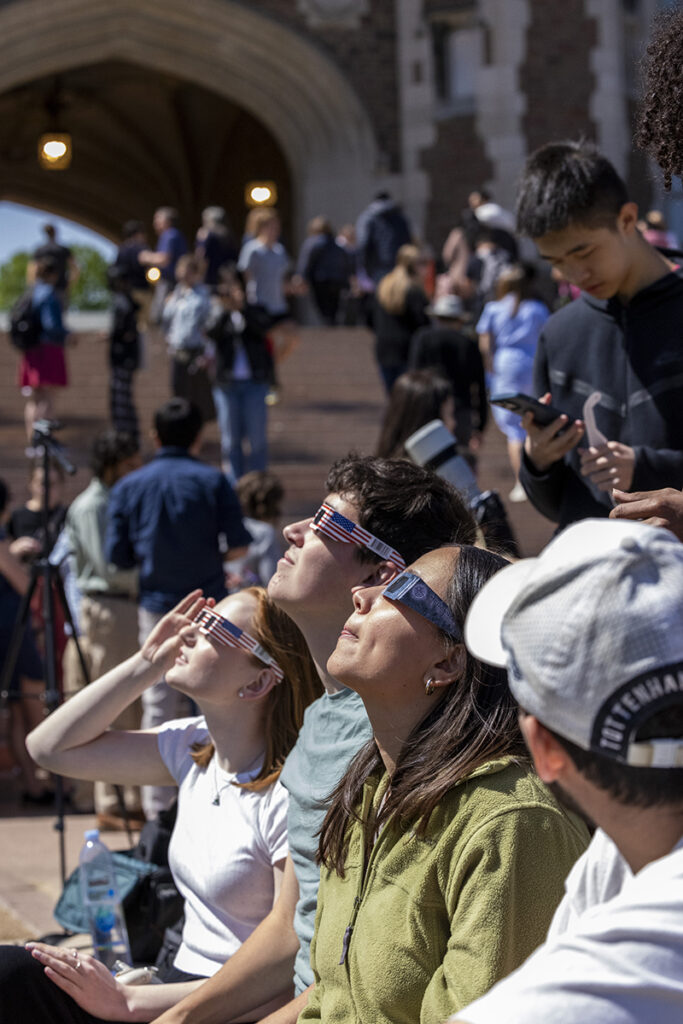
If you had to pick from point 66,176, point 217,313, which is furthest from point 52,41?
point 66,176

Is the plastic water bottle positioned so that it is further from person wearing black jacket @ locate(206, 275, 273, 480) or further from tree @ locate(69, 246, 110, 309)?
tree @ locate(69, 246, 110, 309)

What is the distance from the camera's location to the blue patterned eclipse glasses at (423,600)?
203 centimetres

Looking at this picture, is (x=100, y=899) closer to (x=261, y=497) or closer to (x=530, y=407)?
(x=530, y=407)

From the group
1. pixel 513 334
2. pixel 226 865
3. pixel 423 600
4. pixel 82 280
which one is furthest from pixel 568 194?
pixel 82 280

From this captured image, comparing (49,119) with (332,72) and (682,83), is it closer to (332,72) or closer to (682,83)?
(332,72)

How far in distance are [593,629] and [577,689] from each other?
0.19 feet

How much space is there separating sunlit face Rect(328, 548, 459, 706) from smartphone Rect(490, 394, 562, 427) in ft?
3.38

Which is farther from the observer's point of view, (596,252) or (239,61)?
(239,61)

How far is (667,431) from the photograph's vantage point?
10.0ft

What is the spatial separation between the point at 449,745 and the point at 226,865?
33.5 inches

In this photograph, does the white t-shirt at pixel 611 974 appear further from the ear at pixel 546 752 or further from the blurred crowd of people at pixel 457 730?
the ear at pixel 546 752

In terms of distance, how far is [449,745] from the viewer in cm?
201

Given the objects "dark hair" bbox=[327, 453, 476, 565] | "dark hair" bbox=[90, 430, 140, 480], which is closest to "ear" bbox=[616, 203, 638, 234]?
"dark hair" bbox=[327, 453, 476, 565]

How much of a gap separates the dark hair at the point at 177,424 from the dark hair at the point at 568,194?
9.53ft
